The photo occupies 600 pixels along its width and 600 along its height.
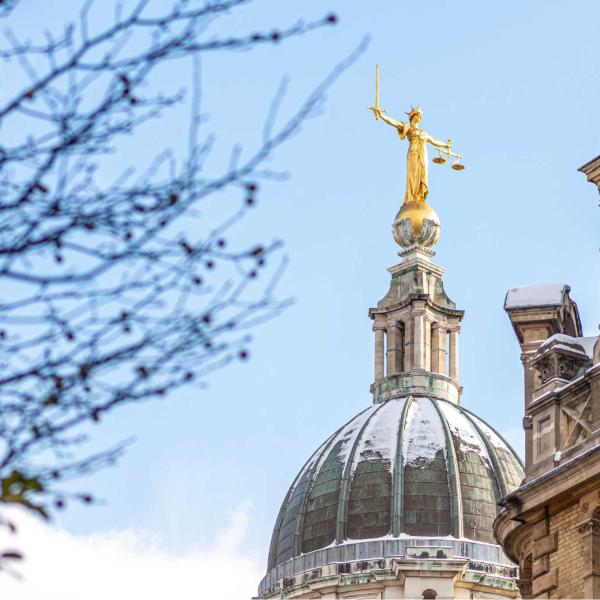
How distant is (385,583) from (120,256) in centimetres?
5297

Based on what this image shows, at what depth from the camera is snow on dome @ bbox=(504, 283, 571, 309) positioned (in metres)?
33.8

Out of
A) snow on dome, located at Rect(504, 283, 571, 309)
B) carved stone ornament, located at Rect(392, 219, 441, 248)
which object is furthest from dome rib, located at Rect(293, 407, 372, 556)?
snow on dome, located at Rect(504, 283, 571, 309)

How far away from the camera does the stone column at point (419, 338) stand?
75.9 meters

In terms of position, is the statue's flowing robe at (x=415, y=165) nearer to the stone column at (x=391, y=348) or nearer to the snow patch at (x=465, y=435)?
the stone column at (x=391, y=348)

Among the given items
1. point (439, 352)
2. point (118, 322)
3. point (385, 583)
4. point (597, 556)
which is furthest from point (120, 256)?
point (439, 352)

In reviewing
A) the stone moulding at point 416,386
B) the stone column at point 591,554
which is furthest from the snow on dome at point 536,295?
the stone moulding at point 416,386

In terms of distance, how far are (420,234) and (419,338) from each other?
16.3 feet

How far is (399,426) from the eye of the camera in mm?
70500

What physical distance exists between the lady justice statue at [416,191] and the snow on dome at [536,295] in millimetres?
45062

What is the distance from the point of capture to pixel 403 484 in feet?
226

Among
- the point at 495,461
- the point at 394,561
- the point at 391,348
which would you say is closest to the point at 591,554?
the point at 394,561

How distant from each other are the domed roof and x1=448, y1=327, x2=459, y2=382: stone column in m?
5.65

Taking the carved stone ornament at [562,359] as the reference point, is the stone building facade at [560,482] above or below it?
below

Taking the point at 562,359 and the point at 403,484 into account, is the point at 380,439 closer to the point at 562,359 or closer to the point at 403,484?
the point at 403,484
